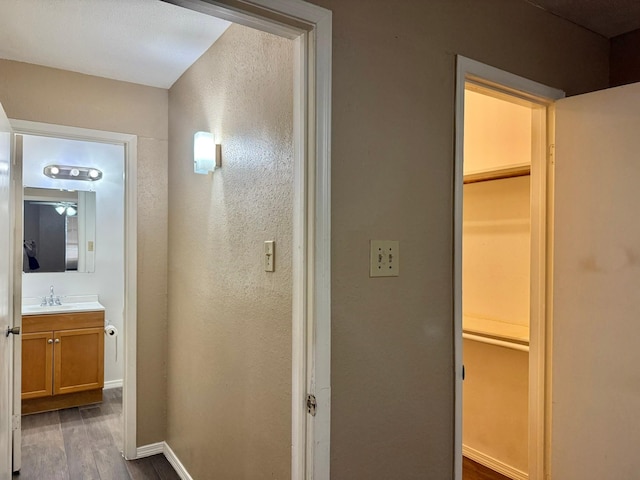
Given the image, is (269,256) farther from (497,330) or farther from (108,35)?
(497,330)

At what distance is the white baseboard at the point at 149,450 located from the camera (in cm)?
285

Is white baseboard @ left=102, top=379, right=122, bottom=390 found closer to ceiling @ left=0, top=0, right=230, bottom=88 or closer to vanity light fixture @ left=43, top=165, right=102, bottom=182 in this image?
vanity light fixture @ left=43, top=165, right=102, bottom=182

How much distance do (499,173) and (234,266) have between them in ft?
5.34

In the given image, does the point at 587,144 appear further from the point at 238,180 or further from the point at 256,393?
the point at 256,393

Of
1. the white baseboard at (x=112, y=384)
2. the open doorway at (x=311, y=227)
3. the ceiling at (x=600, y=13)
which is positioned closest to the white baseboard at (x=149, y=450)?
the white baseboard at (x=112, y=384)

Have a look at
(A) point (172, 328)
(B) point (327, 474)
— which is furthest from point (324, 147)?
(A) point (172, 328)

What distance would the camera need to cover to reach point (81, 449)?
3.02 m

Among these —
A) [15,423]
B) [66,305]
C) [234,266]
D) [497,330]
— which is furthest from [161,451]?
[497,330]

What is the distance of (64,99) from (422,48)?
7.01 feet

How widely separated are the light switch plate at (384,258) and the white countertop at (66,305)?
10.5ft

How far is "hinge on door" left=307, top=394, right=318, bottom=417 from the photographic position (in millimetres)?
1278

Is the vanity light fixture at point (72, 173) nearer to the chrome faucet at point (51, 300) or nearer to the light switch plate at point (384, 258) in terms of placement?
the chrome faucet at point (51, 300)

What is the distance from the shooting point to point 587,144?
1.82m

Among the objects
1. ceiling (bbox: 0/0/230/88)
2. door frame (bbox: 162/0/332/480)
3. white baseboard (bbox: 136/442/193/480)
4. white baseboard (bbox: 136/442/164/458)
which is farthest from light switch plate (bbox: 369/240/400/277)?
white baseboard (bbox: 136/442/164/458)
